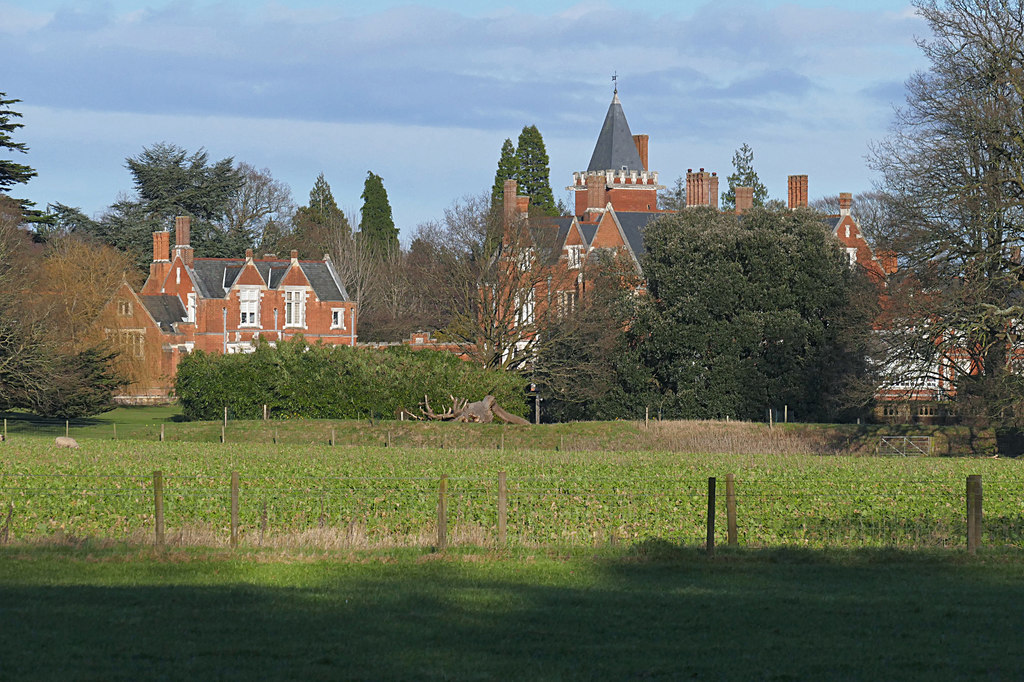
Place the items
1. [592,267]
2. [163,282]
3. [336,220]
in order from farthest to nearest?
[336,220] < [163,282] < [592,267]

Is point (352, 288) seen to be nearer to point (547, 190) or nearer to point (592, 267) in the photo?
point (547, 190)

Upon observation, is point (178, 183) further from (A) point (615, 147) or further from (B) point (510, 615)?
(B) point (510, 615)

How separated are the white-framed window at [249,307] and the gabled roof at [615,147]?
32645 mm

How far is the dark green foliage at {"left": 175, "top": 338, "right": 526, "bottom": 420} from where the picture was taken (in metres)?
53.4

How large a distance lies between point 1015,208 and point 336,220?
74.5 m

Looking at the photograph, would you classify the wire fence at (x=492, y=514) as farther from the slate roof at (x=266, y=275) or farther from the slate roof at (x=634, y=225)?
the slate roof at (x=266, y=275)

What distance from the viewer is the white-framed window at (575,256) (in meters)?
66.7

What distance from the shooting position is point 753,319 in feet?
179

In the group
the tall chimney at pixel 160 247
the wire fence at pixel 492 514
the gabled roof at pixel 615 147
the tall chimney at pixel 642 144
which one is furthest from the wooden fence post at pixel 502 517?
the tall chimney at pixel 642 144

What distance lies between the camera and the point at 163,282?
88188 millimetres

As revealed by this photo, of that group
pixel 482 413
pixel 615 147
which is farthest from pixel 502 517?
pixel 615 147

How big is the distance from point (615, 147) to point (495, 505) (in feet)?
265

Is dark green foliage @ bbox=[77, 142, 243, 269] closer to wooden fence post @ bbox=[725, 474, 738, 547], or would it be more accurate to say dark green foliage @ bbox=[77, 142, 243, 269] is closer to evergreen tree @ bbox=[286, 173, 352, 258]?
evergreen tree @ bbox=[286, 173, 352, 258]

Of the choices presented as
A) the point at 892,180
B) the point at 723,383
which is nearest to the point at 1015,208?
the point at 892,180
